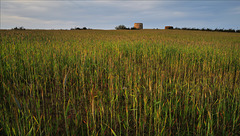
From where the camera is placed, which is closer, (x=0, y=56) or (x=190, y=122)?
(x=190, y=122)

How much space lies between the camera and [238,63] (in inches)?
161

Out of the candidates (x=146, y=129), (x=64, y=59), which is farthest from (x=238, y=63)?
(x=64, y=59)

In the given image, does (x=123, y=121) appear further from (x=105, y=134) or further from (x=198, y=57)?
(x=198, y=57)

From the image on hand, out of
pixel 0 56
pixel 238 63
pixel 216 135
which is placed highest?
pixel 0 56

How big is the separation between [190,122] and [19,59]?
11.1 ft

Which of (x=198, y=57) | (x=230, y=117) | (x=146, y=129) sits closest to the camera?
(x=146, y=129)

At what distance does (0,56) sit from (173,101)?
11.0 feet

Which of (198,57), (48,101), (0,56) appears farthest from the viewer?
(198,57)

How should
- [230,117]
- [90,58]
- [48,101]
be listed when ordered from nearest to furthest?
[230,117] → [48,101] → [90,58]

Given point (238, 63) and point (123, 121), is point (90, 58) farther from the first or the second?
point (238, 63)

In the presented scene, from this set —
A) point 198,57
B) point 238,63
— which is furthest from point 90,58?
point 238,63

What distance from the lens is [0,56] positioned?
3090mm

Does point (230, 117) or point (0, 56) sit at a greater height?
point (0, 56)

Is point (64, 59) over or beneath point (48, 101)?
over
